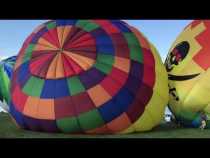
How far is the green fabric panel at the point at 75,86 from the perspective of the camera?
28.8 ft

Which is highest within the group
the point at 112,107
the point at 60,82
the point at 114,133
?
the point at 60,82

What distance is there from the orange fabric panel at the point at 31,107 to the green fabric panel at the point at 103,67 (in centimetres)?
146

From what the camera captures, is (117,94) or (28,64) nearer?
(117,94)

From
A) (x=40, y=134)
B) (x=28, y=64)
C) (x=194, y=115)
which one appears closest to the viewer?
(x=40, y=134)

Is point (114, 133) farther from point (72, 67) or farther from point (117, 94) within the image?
point (72, 67)

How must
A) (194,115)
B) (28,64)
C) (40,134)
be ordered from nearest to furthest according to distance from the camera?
(40,134) → (28,64) → (194,115)

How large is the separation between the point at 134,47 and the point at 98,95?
5.08 ft

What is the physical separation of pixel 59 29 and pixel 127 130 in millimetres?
2775

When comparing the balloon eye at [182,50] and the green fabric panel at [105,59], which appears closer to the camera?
the green fabric panel at [105,59]

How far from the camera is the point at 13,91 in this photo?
383 inches

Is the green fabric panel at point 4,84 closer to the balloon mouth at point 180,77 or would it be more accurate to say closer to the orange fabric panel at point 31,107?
the orange fabric panel at point 31,107

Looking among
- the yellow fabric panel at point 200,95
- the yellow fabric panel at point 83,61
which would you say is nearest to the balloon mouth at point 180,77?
Answer: the yellow fabric panel at point 200,95

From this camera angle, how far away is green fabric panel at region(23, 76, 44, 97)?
9.01 metres

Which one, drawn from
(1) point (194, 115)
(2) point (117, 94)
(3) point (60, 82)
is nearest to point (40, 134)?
(3) point (60, 82)
